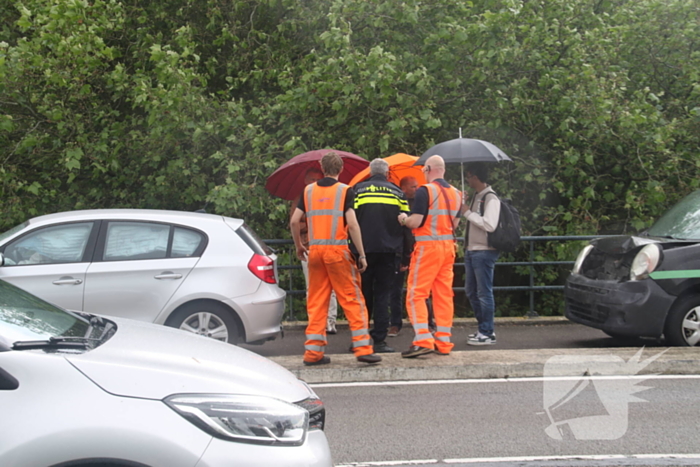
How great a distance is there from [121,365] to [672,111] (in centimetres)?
1221

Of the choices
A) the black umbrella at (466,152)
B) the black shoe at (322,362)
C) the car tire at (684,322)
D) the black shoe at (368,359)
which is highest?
the black umbrella at (466,152)

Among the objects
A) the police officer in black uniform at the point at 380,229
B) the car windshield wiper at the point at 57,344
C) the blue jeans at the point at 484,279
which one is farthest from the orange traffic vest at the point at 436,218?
the car windshield wiper at the point at 57,344

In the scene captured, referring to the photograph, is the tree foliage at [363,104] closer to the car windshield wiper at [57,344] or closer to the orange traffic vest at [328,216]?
the orange traffic vest at [328,216]

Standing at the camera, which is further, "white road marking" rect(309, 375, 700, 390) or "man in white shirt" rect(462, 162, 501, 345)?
"man in white shirt" rect(462, 162, 501, 345)

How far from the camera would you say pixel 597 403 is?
19.6ft

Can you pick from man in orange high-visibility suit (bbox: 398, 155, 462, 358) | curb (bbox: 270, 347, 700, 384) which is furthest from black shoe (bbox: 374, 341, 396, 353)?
man in orange high-visibility suit (bbox: 398, 155, 462, 358)

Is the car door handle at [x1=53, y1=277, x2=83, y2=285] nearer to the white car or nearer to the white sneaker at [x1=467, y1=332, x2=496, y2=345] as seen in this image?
the white car

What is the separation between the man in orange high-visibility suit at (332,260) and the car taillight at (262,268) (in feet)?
2.27

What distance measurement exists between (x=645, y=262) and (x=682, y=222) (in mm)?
906

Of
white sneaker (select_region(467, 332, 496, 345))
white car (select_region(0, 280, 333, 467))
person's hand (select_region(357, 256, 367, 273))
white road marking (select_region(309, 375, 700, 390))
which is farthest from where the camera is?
white sneaker (select_region(467, 332, 496, 345))

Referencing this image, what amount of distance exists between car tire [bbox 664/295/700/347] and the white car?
5.72m

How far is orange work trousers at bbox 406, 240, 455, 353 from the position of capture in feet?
23.8

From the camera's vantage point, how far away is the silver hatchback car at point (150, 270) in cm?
722

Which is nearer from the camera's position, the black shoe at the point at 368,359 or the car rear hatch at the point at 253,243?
the black shoe at the point at 368,359
